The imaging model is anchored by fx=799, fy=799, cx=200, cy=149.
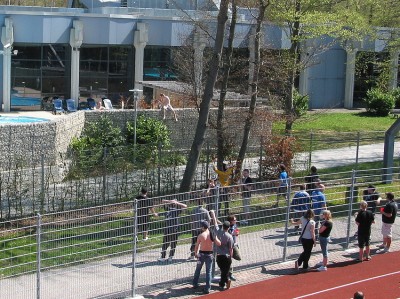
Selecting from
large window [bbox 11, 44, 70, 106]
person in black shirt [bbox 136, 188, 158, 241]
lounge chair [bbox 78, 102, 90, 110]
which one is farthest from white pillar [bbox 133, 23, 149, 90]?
person in black shirt [bbox 136, 188, 158, 241]

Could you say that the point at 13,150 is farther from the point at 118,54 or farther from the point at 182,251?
the point at 118,54

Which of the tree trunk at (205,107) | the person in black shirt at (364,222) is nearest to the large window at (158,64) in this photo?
the tree trunk at (205,107)

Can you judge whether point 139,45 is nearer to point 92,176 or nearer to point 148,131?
point 148,131

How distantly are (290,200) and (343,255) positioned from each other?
1.96 metres

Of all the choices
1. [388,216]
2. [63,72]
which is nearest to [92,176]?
[388,216]

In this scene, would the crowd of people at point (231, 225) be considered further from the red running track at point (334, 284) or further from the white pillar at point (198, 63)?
the white pillar at point (198, 63)

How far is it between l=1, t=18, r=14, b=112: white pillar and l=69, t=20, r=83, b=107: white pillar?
127 inches

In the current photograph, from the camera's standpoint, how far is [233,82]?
36656mm

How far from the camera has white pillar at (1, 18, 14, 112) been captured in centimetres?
4091

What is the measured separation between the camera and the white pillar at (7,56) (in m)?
40.9

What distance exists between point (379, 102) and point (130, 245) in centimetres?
3290

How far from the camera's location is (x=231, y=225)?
17.1 meters

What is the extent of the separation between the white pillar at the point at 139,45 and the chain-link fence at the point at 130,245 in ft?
82.7

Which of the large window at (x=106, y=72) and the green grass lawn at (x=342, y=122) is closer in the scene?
the green grass lawn at (x=342, y=122)
